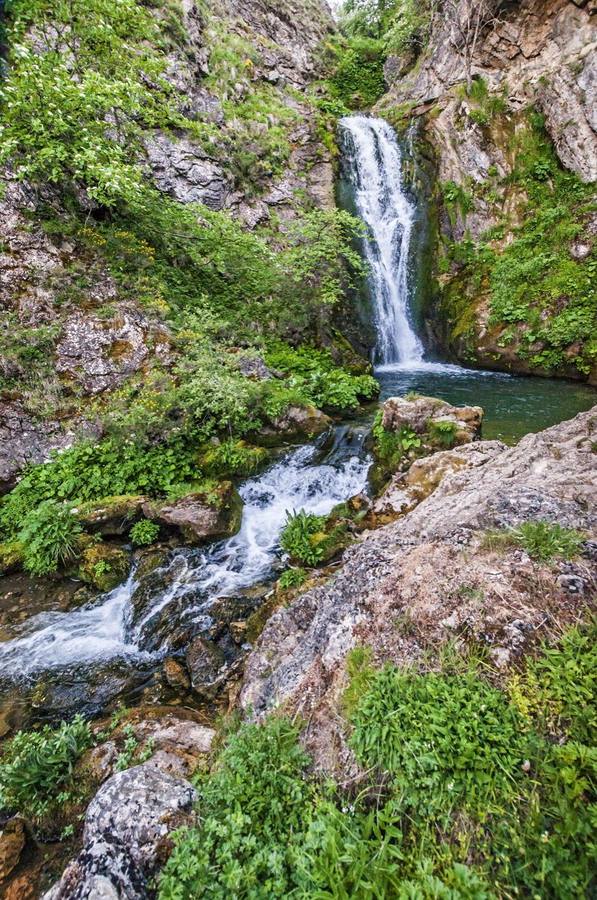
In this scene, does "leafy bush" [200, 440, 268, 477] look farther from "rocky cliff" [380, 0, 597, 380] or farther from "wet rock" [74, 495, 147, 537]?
"rocky cliff" [380, 0, 597, 380]

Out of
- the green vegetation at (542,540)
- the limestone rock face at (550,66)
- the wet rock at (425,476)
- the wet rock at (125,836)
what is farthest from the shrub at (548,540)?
the limestone rock face at (550,66)

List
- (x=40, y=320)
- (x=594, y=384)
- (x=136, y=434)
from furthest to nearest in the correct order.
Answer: (x=594, y=384) < (x=40, y=320) < (x=136, y=434)

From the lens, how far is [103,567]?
5.48 meters

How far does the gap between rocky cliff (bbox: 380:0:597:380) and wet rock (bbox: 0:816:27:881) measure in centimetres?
1294

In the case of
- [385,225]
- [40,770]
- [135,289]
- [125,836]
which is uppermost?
[385,225]

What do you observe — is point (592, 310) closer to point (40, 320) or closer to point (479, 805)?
point (479, 805)

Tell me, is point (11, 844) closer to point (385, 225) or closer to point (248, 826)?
point (248, 826)

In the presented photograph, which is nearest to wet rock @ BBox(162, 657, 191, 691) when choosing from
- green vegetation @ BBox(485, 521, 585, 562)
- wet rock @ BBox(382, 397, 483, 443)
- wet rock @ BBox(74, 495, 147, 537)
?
wet rock @ BBox(74, 495, 147, 537)

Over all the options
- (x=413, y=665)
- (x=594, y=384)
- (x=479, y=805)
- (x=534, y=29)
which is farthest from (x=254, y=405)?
(x=534, y=29)

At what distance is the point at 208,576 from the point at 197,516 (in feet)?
3.34

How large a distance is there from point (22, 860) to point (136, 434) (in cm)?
535

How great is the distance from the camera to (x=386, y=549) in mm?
3334

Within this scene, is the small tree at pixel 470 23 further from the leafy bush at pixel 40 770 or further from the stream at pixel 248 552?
the leafy bush at pixel 40 770

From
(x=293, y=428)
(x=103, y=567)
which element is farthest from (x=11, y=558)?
(x=293, y=428)
